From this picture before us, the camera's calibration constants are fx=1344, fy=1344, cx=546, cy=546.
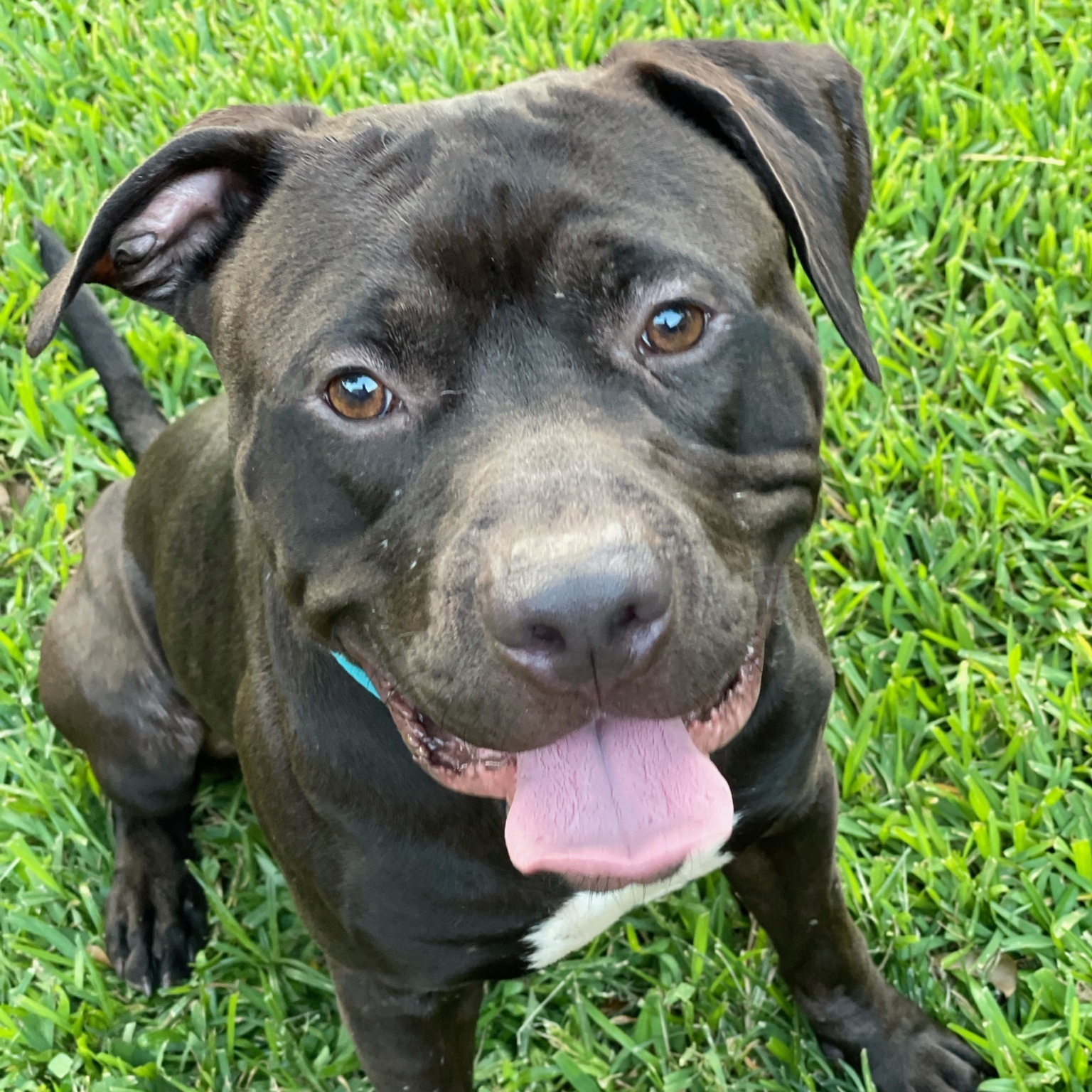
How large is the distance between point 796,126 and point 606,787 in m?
1.19

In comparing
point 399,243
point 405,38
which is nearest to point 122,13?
point 405,38

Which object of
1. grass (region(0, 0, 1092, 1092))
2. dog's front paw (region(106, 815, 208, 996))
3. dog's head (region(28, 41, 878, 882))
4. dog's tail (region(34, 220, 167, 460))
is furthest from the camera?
dog's tail (region(34, 220, 167, 460))

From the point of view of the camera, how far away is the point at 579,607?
175 centimetres

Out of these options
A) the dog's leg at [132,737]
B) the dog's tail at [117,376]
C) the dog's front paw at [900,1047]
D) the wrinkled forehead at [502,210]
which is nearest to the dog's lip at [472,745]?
the wrinkled forehead at [502,210]

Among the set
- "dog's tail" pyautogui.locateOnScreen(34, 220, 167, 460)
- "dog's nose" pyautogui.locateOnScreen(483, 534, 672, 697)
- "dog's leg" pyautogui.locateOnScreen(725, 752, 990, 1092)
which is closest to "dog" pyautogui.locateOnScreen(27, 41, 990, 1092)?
"dog's nose" pyautogui.locateOnScreen(483, 534, 672, 697)

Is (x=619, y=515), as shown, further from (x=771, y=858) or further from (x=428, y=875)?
(x=771, y=858)

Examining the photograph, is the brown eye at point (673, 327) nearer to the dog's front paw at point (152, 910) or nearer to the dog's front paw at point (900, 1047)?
the dog's front paw at point (900, 1047)

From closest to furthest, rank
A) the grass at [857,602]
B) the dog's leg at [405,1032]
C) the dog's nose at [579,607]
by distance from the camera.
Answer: the dog's nose at [579,607], the dog's leg at [405,1032], the grass at [857,602]

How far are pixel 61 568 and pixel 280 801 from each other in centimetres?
176

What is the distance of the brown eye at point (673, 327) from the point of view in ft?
6.70

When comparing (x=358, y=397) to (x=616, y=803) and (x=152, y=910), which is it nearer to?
(x=616, y=803)

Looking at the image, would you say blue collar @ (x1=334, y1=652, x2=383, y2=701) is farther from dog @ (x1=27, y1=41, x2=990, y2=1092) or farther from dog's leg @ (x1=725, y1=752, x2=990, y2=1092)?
dog's leg @ (x1=725, y1=752, x2=990, y2=1092)

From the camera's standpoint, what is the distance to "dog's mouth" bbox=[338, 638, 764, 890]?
2.05 m

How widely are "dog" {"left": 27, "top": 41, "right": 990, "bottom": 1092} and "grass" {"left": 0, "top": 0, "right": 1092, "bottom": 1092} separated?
0.62 m
